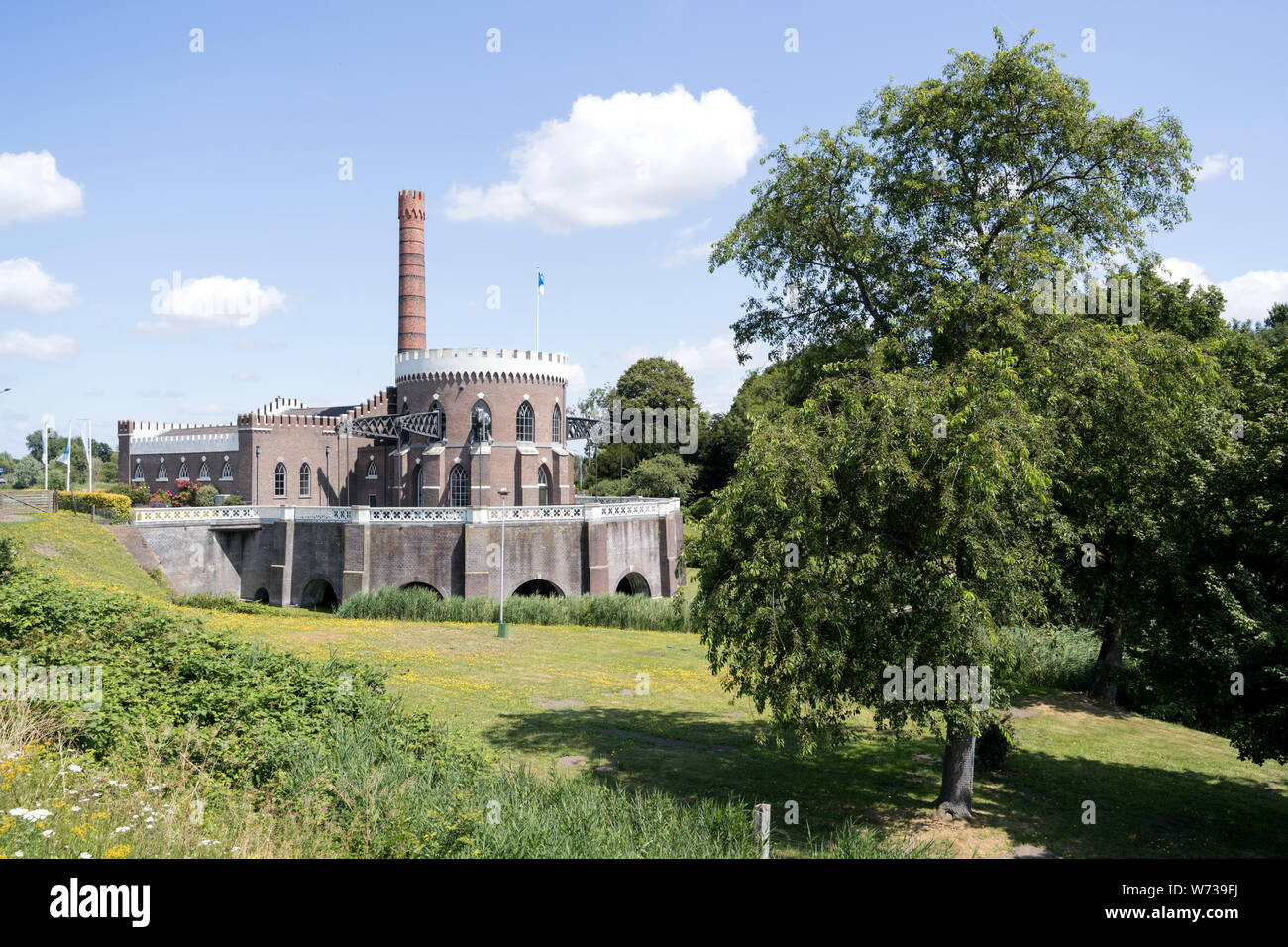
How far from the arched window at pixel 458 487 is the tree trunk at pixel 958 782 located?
3877cm

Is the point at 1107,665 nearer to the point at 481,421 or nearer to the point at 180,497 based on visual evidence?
the point at 481,421

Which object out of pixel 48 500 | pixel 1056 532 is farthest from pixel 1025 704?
pixel 48 500

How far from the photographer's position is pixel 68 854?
25.0 feet

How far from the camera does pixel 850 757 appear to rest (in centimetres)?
1870

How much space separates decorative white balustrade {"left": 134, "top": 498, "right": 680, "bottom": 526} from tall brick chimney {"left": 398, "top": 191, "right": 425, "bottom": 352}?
17676 millimetres

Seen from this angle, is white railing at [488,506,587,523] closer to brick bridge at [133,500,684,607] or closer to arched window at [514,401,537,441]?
brick bridge at [133,500,684,607]

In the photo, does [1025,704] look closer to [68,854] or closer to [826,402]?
[826,402]

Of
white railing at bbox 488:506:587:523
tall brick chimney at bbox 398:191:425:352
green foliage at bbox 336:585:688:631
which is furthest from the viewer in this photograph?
tall brick chimney at bbox 398:191:425:352

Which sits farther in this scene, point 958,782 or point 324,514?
point 324,514

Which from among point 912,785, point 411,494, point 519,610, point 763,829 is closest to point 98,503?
point 411,494

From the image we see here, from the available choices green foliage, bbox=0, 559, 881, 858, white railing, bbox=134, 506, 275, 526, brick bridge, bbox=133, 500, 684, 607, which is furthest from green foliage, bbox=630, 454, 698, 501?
green foliage, bbox=0, 559, 881, 858

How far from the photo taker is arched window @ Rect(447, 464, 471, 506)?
50188 millimetres

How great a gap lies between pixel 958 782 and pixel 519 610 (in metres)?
24.6
